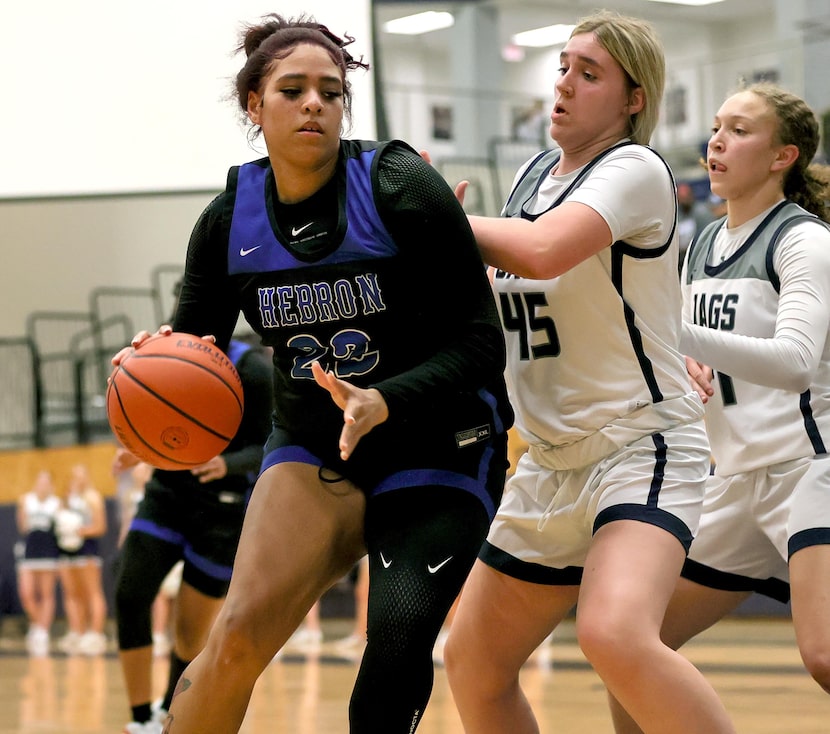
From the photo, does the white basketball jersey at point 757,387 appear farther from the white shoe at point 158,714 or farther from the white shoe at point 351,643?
the white shoe at point 351,643

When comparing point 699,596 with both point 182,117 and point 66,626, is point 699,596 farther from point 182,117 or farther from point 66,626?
point 66,626

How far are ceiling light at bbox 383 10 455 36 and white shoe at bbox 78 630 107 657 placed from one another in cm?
1046

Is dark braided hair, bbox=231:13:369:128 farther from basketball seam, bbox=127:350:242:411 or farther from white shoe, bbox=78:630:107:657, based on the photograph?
white shoe, bbox=78:630:107:657

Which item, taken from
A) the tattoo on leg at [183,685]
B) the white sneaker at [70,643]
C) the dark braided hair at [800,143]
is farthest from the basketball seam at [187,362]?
the white sneaker at [70,643]

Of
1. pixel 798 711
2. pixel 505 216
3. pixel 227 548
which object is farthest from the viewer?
pixel 798 711

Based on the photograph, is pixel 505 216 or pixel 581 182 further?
pixel 505 216

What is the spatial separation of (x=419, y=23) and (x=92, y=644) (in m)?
10.9

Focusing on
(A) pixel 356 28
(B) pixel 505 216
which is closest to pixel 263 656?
Answer: (B) pixel 505 216

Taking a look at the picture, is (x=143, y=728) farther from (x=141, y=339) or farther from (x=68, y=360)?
(x=68, y=360)

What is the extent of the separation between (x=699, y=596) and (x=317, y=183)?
1574 mm

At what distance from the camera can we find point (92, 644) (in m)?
11.0

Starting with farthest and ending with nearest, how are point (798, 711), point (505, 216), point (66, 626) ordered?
point (66, 626) < point (798, 711) < point (505, 216)

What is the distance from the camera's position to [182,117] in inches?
353

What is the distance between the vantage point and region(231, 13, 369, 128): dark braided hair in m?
2.82
